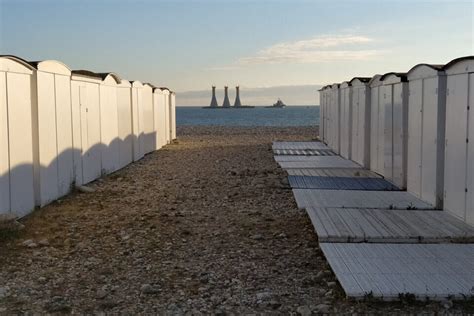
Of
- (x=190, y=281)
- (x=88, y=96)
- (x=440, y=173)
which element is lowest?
(x=190, y=281)

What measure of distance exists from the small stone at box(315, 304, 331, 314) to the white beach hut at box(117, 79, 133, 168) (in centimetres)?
1088

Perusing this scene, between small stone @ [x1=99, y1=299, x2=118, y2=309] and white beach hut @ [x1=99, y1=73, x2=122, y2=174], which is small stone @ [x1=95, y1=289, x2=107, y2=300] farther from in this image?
white beach hut @ [x1=99, y1=73, x2=122, y2=174]

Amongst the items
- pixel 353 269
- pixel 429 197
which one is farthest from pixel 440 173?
pixel 353 269

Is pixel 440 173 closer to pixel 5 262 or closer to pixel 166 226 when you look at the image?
pixel 166 226

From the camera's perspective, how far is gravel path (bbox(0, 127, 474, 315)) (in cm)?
489

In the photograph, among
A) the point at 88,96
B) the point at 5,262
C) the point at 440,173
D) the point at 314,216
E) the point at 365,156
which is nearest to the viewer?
the point at 5,262

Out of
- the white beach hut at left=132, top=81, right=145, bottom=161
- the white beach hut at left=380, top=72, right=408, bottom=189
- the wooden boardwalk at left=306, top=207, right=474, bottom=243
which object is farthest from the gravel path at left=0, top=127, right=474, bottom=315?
the white beach hut at left=132, top=81, right=145, bottom=161

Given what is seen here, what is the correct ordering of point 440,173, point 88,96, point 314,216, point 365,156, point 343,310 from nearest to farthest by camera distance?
1. point 343,310
2. point 314,216
3. point 440,173
4. point 88,96
5. point 365,156

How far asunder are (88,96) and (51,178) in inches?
114

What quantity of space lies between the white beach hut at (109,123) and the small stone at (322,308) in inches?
364

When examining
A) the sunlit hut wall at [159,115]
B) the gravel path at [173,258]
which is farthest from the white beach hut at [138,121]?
the gravel path at [173,258]

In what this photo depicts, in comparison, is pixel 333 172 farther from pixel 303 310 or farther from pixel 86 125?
pixel 303 310

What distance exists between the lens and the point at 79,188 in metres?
10.7

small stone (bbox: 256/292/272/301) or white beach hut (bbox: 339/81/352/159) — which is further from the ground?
white beach hut (bbox: 339/81/352/159)
